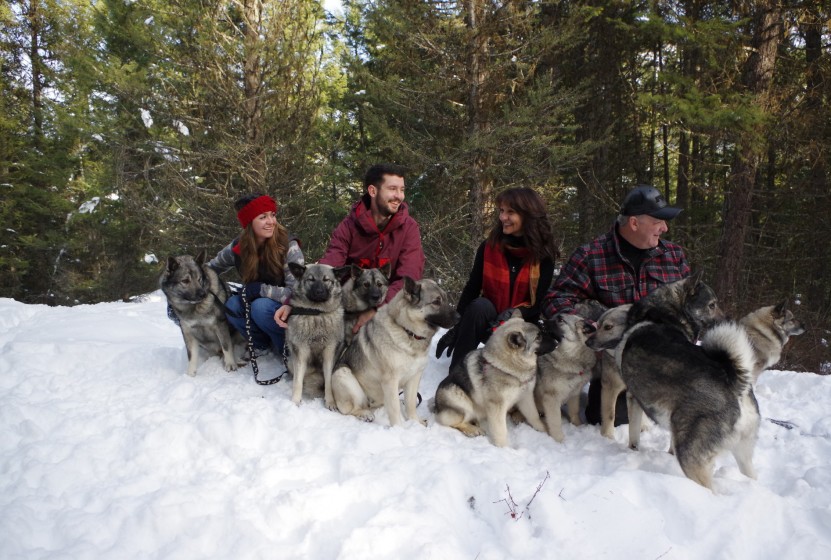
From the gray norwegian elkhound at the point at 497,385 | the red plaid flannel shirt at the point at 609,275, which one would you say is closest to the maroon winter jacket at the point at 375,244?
the gray norwegian elkhound at the point at 497,385

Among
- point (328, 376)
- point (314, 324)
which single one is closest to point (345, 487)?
point (328, 376)

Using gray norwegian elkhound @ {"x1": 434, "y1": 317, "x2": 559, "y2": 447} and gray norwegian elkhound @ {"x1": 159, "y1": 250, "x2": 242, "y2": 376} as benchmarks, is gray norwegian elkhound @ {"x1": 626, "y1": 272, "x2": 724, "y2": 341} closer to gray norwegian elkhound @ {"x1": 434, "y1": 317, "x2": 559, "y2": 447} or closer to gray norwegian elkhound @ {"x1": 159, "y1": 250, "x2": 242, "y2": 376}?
gray norwegian elkhound @ {"x1": 434, "y1": 317, "x2": 559, "y2": 447}

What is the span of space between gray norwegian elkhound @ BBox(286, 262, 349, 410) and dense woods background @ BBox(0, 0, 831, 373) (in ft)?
20.3

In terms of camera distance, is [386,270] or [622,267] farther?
[386,270]

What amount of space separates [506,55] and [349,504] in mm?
9924

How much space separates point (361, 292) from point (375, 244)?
63 cm

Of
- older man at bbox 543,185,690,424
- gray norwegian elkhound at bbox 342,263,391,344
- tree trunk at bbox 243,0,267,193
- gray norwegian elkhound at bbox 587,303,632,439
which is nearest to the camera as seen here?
gray norwegian elkhound at bbox 587,303,632,439

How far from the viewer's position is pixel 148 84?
11.8 metres

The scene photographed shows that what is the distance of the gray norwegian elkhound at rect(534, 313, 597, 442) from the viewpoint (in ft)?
12.6

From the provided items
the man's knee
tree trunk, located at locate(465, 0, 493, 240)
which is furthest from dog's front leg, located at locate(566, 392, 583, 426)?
tree trunk, located at locate(465, 0, 493, 240)

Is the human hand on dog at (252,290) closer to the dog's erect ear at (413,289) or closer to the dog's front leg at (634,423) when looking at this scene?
the dog's erect ear at (413,289)

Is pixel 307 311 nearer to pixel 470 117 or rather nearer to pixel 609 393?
pixel 609 393

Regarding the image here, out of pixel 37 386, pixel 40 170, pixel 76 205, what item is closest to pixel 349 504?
pixel 37 386

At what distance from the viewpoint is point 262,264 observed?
15.9 feet
